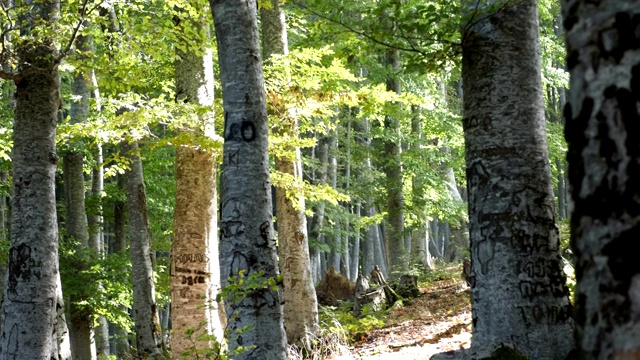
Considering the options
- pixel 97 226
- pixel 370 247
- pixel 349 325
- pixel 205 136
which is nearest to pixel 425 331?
pixel 349 325

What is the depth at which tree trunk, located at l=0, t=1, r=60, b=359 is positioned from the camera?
5.80 m

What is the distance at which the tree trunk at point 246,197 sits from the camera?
452 cm

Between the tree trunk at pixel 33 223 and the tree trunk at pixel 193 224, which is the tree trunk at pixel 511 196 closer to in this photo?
the tree trunk at pixel 33 223

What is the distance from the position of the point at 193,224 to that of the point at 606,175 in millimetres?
7691

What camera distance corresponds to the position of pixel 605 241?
1.29 m

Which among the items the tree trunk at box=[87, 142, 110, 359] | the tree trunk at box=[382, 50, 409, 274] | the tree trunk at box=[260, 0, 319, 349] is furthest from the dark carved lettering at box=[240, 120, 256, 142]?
the tree trunk at box=[87, 142, 110, 359]

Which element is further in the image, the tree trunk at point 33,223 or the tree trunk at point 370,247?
the tree trunk at point 370,247

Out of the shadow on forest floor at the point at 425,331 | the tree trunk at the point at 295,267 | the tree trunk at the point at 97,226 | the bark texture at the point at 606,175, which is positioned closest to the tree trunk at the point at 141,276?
the tree trunk at the point at 295,267

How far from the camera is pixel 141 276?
41.8 ft

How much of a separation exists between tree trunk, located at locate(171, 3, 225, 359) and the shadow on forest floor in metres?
2.11

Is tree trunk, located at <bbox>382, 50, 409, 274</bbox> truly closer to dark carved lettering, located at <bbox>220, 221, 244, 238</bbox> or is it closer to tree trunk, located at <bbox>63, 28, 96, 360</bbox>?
tree trunk, located at <bbox>63, 28, 96, 360</bbox>

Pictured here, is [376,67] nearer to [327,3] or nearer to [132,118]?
[132,118]

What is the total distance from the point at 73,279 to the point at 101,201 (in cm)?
403

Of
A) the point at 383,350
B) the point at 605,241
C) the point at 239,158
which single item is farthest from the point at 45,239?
the point at 605,241
